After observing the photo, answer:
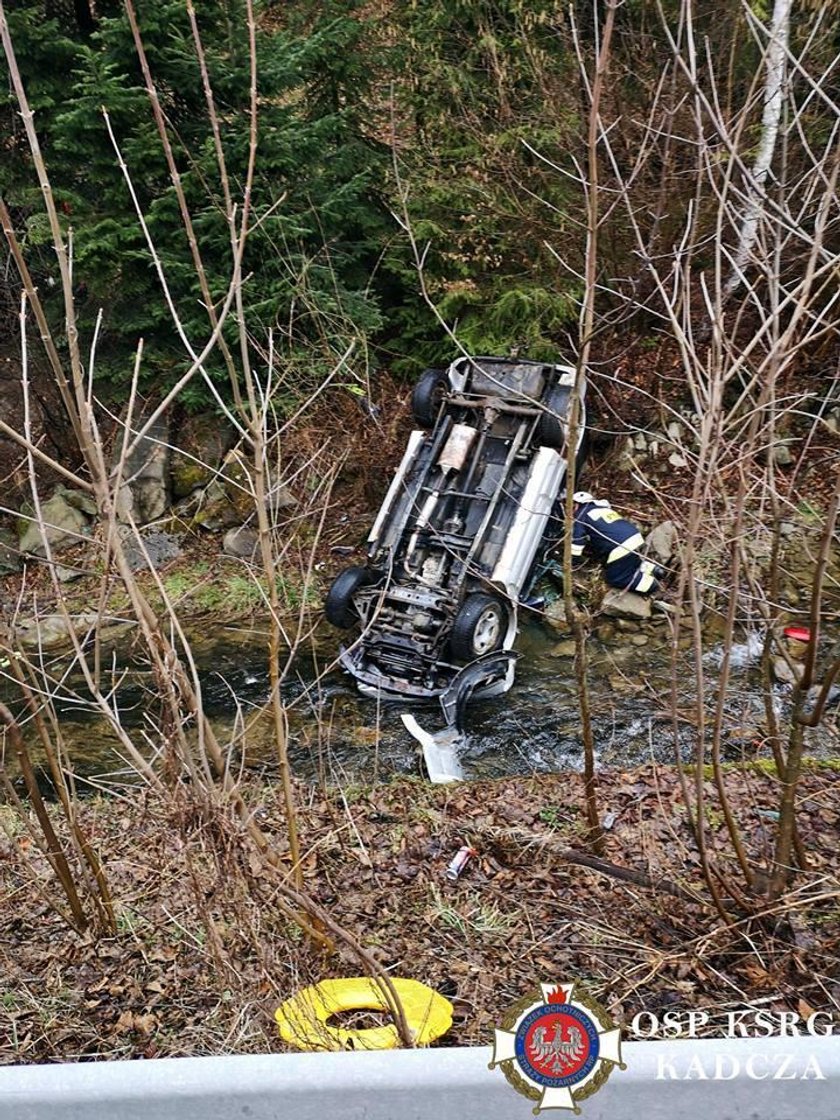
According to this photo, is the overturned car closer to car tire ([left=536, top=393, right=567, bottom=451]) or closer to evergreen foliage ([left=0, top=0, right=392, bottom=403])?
car tire ([left=536, top=393, right=567, bottom=451])

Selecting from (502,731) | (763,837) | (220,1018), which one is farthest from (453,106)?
(220,1018)

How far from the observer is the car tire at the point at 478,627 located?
6.60m

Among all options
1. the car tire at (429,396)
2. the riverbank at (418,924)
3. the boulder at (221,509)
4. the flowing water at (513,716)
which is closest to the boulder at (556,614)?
the flowing water at (513,716)

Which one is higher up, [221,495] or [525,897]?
[525,897]

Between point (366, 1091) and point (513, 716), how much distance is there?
16.9 feet

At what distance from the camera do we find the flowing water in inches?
243

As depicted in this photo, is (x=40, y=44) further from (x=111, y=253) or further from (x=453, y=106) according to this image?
(x=453, y=106)

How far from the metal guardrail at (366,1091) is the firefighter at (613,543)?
6.25 meters

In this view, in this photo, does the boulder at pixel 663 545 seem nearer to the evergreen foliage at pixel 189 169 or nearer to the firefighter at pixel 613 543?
the firefighter at pixel 613 543

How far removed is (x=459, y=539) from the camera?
287 inches

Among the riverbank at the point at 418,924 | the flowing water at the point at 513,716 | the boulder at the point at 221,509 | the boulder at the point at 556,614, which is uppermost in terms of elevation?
the riverbank at the point at 418,924

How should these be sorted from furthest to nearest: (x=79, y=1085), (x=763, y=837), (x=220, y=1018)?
(x=763, y=837), (x=220, y=1018), (x=79, y=1085)

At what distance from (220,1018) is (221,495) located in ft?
23.3

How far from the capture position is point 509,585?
6.95 meters
